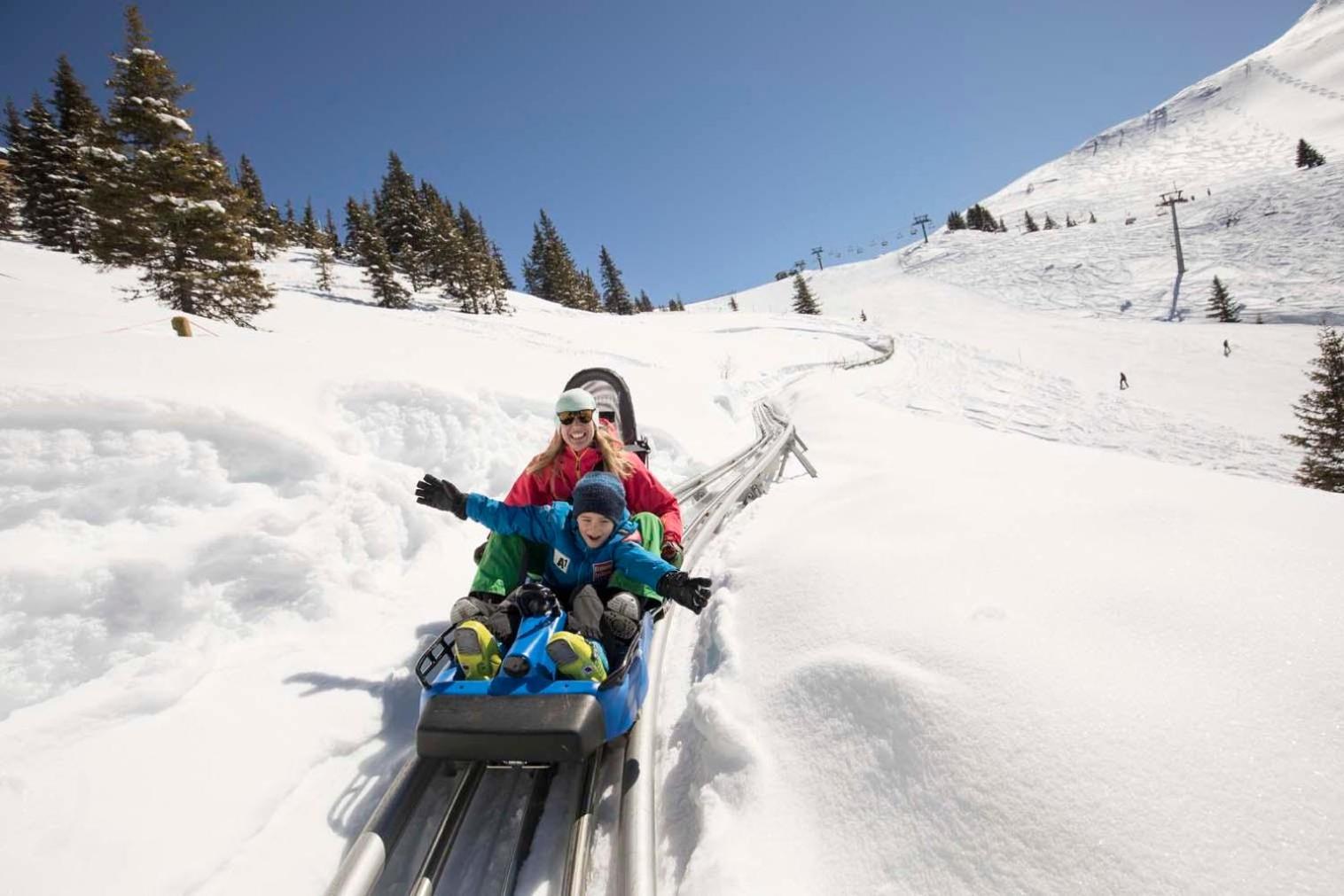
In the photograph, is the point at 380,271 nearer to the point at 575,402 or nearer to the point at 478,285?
the point at 478,285

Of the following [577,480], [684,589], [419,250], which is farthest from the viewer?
[419,250]

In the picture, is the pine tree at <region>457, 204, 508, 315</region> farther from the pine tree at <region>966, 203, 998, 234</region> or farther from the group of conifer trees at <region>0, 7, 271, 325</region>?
the pine tree at <region>966, 203, 998, 234</region>

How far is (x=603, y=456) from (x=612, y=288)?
67.6 m

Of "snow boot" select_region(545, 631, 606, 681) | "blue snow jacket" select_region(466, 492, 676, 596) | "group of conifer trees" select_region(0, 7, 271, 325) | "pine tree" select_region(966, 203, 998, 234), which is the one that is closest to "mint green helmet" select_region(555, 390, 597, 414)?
"blue snow jacket" select_region(466, 492, 676, 596)

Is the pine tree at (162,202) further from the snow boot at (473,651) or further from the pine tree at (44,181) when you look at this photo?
the pine tree at (44,181)

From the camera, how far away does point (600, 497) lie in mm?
3453

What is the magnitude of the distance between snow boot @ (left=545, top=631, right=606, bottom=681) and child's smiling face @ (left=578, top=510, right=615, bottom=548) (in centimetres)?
84

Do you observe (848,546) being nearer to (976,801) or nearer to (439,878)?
(976,801)

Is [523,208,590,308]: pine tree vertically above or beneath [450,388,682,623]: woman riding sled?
above

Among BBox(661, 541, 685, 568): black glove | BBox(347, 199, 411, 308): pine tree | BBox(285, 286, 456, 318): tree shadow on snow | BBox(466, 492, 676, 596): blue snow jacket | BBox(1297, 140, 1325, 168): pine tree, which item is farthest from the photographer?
BBox(1297, 140, 1325, 168): pine tree

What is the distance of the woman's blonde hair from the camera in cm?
450

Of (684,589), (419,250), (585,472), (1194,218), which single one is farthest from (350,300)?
(1194,218)

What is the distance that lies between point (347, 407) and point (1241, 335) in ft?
163

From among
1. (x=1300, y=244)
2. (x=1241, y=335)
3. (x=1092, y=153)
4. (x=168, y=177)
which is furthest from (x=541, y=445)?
(x=1092, y=153)
